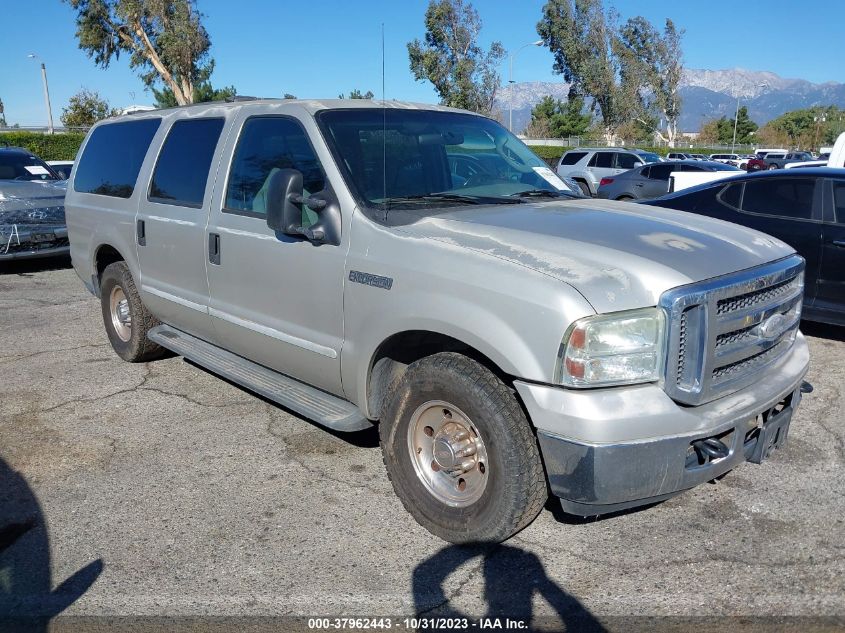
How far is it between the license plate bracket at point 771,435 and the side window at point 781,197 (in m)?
4.03

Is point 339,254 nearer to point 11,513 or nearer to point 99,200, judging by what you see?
point 11,513

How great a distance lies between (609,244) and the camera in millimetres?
3154

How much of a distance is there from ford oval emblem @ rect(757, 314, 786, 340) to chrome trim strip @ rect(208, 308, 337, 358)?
1990 millimetres

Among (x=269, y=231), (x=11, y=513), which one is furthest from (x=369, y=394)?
(x=11, y=513)

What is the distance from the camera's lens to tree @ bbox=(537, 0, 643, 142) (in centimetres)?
5722

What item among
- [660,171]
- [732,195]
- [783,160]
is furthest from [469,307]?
[783,160]

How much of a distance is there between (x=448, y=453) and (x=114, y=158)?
4.08 m

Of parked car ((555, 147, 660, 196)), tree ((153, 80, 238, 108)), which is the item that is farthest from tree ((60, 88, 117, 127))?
parked car ((555, 147, 660, 196))

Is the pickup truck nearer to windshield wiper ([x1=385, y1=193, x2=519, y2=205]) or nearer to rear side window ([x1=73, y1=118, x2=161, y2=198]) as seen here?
windshield wiper ([x1=385, y1=193, x2=519, y2=205])

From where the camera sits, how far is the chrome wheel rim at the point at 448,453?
3268mm

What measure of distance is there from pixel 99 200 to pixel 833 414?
18.4 feet

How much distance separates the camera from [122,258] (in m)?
6.00

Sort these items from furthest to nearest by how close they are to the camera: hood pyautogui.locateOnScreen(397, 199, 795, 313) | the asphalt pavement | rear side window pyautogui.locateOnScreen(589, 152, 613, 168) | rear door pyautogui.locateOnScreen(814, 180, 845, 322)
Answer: rear side window pyautogui.locateOnScreen(589, 152, 613, 168), rear door pyautogui.locateOnScreen(814, 180, 845, 322), the asphalt pavement, hood pyautogui.locateOnScreen(397, 199, 795, 313)

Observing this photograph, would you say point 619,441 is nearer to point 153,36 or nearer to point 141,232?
point 141,232
